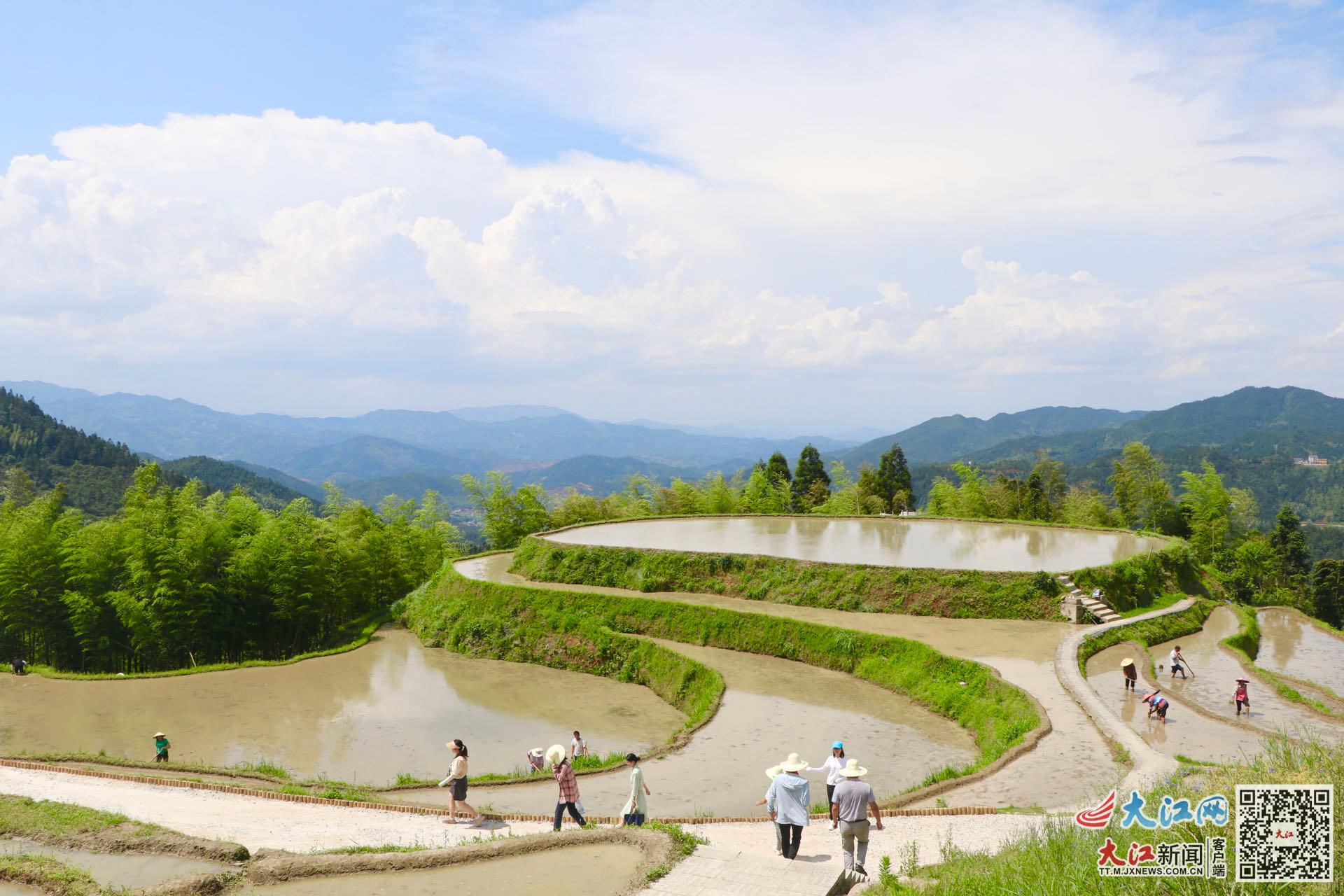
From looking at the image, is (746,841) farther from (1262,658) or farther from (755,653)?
(1262,658)

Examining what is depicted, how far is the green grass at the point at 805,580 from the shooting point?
22375 millimetres

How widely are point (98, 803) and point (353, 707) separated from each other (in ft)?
26.7

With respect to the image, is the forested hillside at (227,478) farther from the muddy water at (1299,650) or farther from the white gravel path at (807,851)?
the white gravel path at (807,851)

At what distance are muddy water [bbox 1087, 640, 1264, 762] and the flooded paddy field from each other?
121 inches

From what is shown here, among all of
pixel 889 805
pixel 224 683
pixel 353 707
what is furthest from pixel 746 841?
pixel 224 683

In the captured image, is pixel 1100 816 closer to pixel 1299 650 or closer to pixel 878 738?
pixel 878 738

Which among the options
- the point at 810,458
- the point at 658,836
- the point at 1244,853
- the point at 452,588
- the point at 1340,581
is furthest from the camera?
the point at 810,458

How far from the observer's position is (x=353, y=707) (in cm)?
2028

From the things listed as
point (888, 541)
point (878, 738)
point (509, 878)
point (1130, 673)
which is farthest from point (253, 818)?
point (888, 541)

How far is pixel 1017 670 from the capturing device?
1725 centimetres

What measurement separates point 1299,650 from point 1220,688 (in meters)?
9.88

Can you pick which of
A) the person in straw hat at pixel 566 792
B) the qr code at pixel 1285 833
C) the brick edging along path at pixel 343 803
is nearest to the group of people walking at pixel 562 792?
the person in straw hat at pixel 566 792

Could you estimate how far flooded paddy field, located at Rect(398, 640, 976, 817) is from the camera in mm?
13188

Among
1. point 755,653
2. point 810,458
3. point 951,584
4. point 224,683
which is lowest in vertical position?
point 224,683
